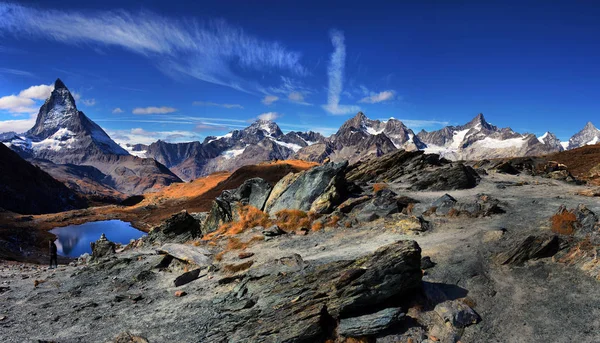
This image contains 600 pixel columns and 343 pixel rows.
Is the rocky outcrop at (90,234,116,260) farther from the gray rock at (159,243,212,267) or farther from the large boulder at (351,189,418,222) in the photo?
the large boulder at (351,189,418,222)

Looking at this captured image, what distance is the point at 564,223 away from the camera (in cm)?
1736

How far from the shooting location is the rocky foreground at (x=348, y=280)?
12547 mm

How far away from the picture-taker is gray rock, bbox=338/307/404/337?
12322mm

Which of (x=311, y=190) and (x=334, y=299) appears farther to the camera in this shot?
(x=311, y=190)

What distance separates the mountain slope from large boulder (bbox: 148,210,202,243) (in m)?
149

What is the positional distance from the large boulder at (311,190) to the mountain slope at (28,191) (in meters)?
159

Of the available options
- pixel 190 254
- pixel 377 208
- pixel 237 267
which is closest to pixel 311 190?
pixel 377 208

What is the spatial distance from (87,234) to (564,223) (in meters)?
109

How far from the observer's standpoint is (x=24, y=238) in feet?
215

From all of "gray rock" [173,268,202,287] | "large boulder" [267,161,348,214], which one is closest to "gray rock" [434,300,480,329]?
"gray rock" [173,268,202,287]

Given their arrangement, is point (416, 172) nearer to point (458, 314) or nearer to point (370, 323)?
point (458, 314)

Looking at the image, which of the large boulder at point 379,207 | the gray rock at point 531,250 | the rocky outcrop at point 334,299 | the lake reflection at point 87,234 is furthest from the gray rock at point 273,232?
the lake reflection at point 87,234

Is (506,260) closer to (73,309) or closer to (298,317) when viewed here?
(298,317)

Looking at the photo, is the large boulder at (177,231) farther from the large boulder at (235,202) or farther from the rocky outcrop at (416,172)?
the rocky outcrop at (416,172)
